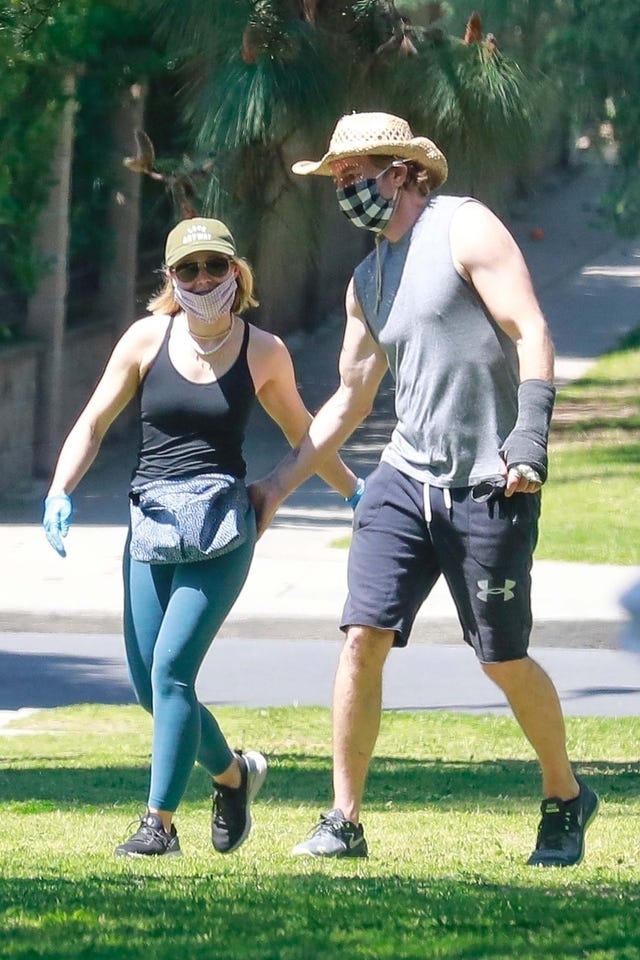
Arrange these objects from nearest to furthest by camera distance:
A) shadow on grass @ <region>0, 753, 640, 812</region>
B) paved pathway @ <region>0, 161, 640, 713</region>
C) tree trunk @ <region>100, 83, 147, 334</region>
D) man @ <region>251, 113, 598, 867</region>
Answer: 1. man @ <region>251, 113, 598, 867</region>
2. shadow on grass @ <region>0, 753, 640, 812</region>
3. paved pathway @ <region>0, 161, 640, 713</region>
4. tree trunk @ <region>100, 83, 147, 334</region>

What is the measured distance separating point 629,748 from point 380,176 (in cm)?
379

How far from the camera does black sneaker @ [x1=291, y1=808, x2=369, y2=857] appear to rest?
203 inches

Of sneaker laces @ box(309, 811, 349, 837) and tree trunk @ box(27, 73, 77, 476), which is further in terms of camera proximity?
tree trunk @ box(27, 73, 77, 476)

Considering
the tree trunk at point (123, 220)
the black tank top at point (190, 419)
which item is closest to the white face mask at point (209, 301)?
the black tank top at point (190, 419)

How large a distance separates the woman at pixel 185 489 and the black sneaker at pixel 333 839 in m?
0.33

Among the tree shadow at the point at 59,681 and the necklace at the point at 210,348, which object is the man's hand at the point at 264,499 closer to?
the necklace at the point at 210,348

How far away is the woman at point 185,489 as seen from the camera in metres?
5.16

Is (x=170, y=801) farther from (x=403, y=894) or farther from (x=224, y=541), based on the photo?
(x=403, y=894)

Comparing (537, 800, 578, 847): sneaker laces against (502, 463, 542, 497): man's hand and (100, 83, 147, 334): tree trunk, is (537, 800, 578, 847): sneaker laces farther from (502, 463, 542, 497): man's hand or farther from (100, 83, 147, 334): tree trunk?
(100, 83, 147, 334): tree trunk

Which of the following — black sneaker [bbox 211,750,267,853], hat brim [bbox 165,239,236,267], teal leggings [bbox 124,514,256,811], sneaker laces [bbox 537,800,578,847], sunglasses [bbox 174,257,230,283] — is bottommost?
black sneaker [bbox 211,750,267,853]

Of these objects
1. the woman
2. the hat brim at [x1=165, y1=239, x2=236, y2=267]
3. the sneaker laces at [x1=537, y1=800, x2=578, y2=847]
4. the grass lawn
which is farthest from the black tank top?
the grass lawn

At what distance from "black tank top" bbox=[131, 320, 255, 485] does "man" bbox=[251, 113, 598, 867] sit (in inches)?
14.8

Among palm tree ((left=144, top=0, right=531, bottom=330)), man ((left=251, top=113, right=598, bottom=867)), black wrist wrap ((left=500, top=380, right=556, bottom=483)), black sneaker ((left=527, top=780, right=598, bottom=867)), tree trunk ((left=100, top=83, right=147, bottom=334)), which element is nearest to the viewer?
black wrist wrap ((left=500, top=380, right=556, bottom=483))

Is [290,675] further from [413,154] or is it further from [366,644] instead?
[413,154]
